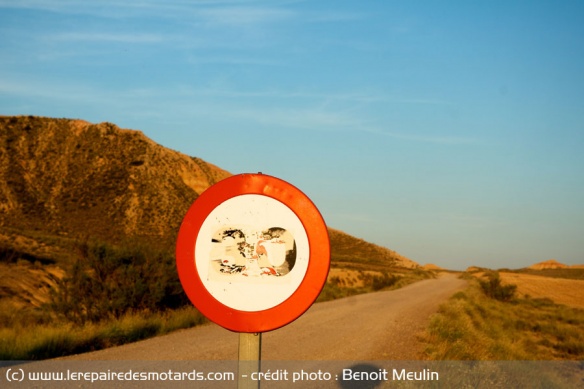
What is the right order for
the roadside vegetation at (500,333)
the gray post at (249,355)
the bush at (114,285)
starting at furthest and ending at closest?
the bush at (114,285), the roadside vegetation at (500,333), the gray post at (249,355)

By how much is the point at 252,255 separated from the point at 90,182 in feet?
245

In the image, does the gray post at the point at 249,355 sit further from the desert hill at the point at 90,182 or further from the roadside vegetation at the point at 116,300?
the desert hill at the point at 90,182

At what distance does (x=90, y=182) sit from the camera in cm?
7356

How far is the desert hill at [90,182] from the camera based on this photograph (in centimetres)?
6438

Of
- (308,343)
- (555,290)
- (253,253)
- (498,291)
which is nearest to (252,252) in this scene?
(253,253)

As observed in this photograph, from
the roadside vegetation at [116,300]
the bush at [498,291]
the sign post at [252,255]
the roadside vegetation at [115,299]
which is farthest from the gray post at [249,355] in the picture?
the bush at [498,291]

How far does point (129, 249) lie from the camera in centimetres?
1551

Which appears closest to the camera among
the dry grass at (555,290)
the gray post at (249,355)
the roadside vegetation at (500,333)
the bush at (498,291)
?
the gray post at (249,355)

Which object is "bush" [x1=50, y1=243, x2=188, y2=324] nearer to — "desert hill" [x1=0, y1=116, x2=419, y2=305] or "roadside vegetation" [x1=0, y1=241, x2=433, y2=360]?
"roadside vegetation" [x1=0, y1=241, x2=433, y2=360]

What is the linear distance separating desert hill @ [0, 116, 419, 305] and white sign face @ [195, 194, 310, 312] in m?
54.3

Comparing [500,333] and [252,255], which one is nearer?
[252,255]

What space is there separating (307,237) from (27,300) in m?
21.4

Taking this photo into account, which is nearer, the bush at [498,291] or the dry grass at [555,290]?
the bush at [498,291]

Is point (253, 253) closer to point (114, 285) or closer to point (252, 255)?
point (252, 255)
